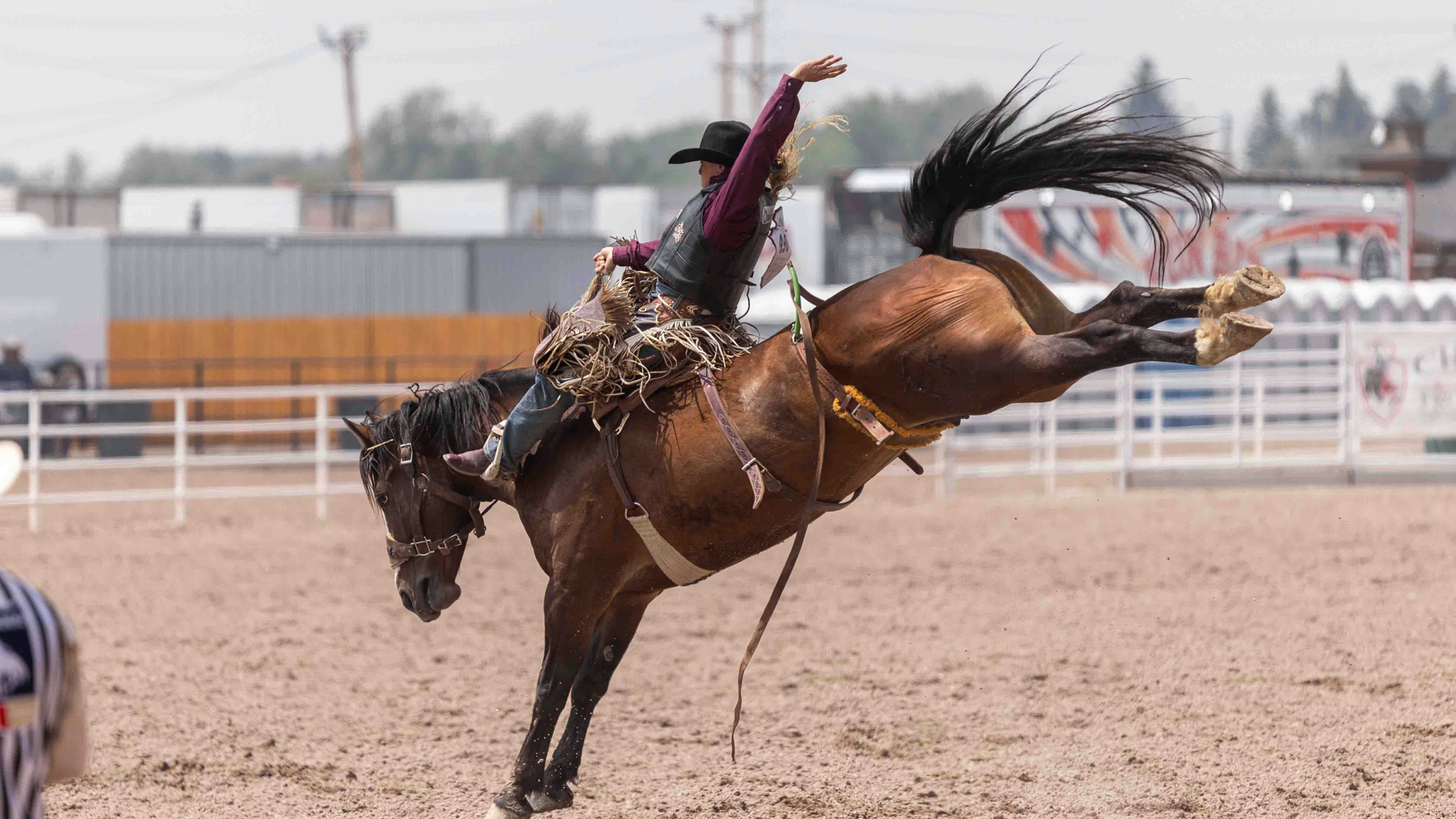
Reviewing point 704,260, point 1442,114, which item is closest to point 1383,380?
point 704,260

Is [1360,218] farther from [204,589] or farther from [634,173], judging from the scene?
[634,173]

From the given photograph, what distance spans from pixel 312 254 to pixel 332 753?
73.6ft

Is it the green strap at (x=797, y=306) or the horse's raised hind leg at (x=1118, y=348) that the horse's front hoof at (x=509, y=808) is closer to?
the green strap at (x=797, y=306)

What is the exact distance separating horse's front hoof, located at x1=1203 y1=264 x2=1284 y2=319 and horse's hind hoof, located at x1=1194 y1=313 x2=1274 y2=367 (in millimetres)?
24

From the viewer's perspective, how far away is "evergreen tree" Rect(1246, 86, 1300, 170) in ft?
316

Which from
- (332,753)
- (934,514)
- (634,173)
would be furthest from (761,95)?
(634,173)

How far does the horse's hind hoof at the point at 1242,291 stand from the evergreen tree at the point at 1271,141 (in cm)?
8847

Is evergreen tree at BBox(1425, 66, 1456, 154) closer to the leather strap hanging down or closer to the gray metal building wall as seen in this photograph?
the gray metal building wall

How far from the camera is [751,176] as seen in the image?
154 inches

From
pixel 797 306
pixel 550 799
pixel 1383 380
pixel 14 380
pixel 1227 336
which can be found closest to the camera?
pixel 1227 336

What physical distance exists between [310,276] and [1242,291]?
2532 cm

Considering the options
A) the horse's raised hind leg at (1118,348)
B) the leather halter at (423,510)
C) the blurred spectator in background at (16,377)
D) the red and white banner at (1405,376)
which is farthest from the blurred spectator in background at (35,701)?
the blurred spectator in background at (16,377)

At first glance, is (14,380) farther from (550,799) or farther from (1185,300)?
(1185,300)

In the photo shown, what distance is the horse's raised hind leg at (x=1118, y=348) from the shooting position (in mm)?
3250
